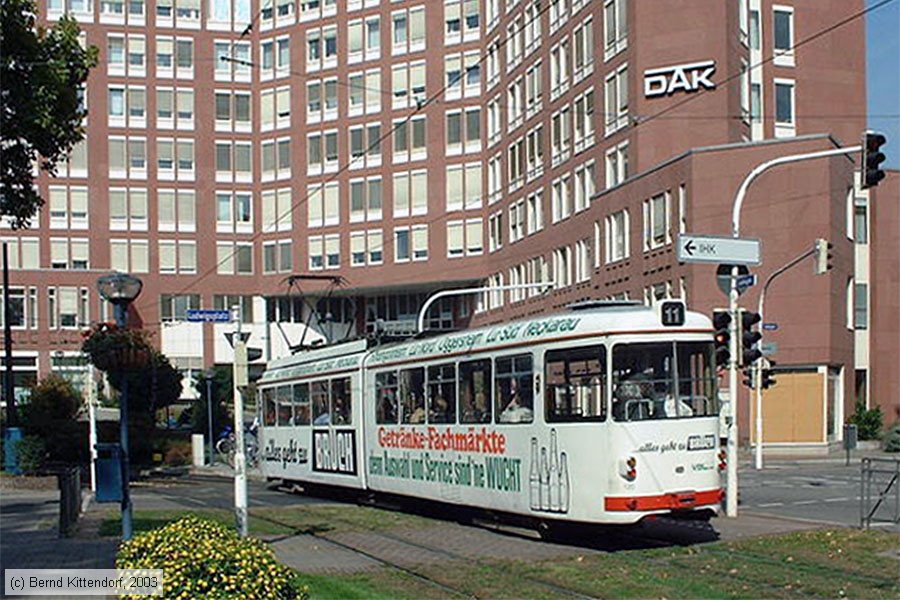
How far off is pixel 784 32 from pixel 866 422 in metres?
18.0

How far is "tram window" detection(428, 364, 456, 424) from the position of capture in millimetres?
20062

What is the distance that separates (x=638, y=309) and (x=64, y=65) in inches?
367

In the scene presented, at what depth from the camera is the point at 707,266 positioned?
157ft

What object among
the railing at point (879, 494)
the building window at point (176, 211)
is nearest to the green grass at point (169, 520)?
the railing at point (879, 494)

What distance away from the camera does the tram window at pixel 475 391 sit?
62.2ft

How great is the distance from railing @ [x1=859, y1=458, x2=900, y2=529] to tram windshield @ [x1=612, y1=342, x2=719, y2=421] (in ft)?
8.46

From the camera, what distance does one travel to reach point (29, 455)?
3753cm

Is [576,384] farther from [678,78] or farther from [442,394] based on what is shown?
[678,78]

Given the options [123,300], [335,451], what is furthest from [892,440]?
[123,300]

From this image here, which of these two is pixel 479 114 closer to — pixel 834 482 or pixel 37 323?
pixel 37 323

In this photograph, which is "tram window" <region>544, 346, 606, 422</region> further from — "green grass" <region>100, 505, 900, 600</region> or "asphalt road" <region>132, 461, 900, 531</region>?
"asphalt road" <region>132, 461, 900, 531</region>

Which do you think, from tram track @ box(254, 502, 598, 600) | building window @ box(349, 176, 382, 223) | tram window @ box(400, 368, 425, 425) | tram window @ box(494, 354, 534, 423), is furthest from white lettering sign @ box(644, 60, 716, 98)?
tram window @ box(494, 354, 534, 423)

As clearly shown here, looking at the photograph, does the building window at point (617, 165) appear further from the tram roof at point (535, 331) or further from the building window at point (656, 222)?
the tram roof at point (535, 331)

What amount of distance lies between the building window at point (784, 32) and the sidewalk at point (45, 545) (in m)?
41.7
